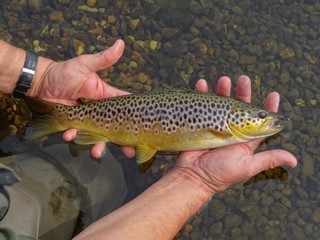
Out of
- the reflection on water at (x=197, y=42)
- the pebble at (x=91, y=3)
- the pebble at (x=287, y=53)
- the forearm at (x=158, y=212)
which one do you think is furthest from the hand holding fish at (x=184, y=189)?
the pebble at (x=91, y=3)

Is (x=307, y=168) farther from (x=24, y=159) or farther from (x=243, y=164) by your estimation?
(x=24, y=159)

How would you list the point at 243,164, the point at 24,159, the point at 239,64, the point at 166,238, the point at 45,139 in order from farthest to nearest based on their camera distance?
1. the point at 239,64
2. the point at 45,139
3. the point at 24,159
4. the point at 243,164
5. the point at 166,238

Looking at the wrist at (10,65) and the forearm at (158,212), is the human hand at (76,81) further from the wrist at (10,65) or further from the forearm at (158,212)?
the forearm at (158,212)

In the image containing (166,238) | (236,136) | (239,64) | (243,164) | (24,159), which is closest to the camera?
(166,238)

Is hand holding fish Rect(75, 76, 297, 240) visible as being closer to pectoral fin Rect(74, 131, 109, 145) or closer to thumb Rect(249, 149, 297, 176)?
thumb Rect(249, 149, 297, 176)

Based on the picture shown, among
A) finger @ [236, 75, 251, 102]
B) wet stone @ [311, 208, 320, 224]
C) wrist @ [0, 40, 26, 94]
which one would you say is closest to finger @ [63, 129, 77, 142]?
wrist @ [0, 40, 26, 94]

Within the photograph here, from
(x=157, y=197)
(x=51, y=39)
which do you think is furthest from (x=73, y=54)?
(x=157, y=197)

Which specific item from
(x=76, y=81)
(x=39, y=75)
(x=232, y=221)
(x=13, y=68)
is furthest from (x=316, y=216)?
(x=13, y=68)
